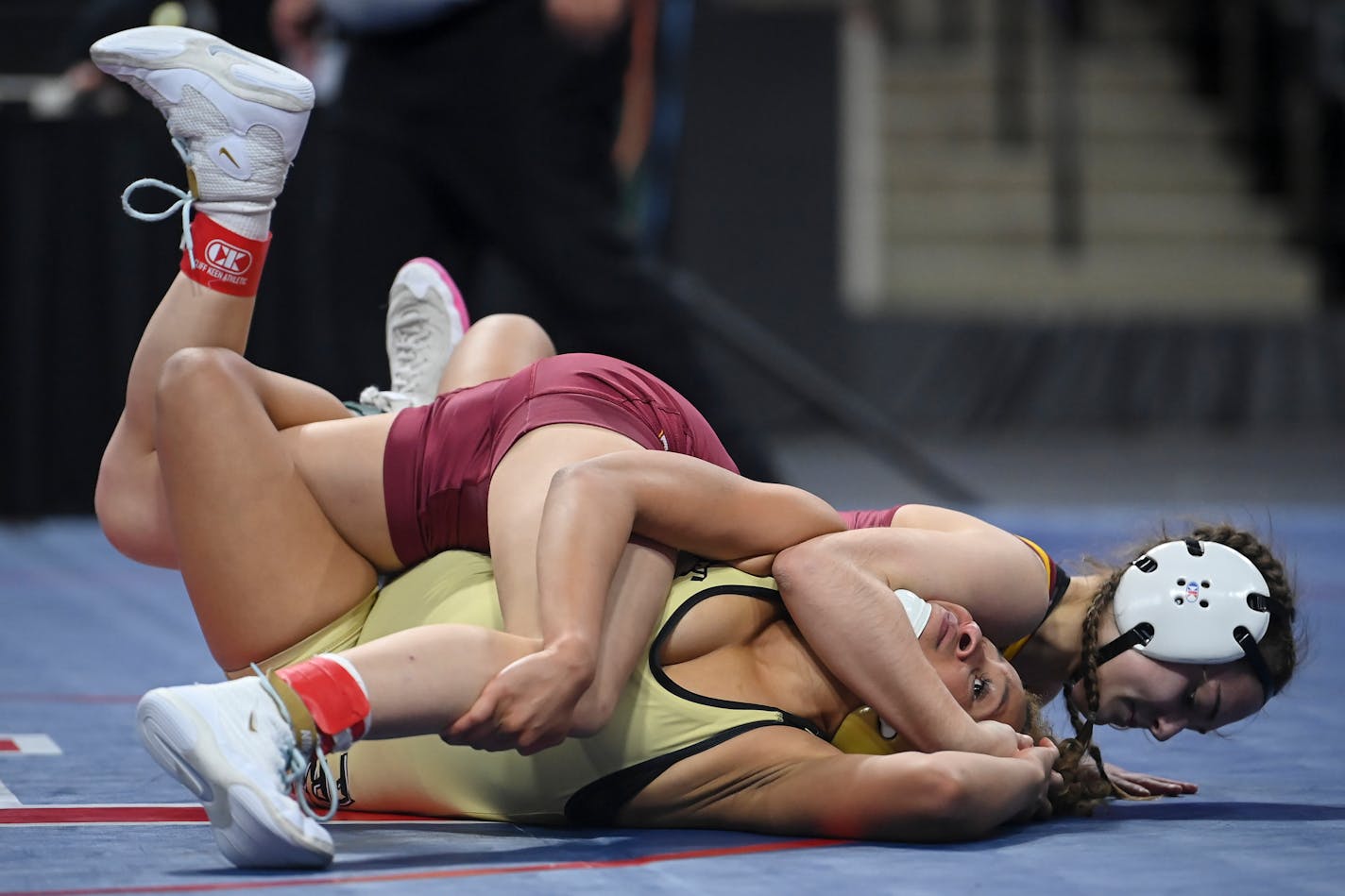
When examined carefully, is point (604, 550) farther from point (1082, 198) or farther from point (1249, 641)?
point (1082, 198)

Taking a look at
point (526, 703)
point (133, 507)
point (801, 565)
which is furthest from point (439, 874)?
point (133, 507)

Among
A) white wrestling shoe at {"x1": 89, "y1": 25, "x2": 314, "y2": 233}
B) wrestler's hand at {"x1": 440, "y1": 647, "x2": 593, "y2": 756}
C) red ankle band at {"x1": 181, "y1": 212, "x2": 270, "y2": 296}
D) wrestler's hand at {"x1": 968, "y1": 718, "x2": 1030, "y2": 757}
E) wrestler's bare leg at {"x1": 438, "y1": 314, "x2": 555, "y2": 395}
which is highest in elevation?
white wrestling shoe at {"x1": 89, "y1": 25, "x2": 314, "y2": 233}

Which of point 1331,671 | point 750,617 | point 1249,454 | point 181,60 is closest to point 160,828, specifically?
point 750,617

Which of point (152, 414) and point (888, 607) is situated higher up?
point (152, 414)

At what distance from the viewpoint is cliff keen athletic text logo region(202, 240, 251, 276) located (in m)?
2.55

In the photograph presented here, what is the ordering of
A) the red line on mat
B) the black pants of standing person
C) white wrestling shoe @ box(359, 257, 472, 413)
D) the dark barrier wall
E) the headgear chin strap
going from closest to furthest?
1. the red line on mat
2. the headgear chin strap
3. white wrestling shoe @ box(359, 257, 472, 413)
4. the black pants of standing person
5. the dark barrier wall

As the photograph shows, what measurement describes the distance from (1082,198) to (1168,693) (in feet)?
28.8

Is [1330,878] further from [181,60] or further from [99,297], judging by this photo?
[99,297]

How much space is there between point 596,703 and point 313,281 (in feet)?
12.4

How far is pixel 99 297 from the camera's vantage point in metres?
5.46

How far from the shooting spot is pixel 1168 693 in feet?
7.77

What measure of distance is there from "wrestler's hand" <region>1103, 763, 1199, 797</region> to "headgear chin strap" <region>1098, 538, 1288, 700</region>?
0.19 meters

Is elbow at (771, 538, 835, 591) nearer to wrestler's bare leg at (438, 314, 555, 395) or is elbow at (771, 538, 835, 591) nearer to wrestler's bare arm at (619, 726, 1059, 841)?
wrestler's bare arm at (619, 726, 1059, 841)

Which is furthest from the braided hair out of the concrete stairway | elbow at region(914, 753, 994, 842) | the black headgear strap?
the concrete stairway
